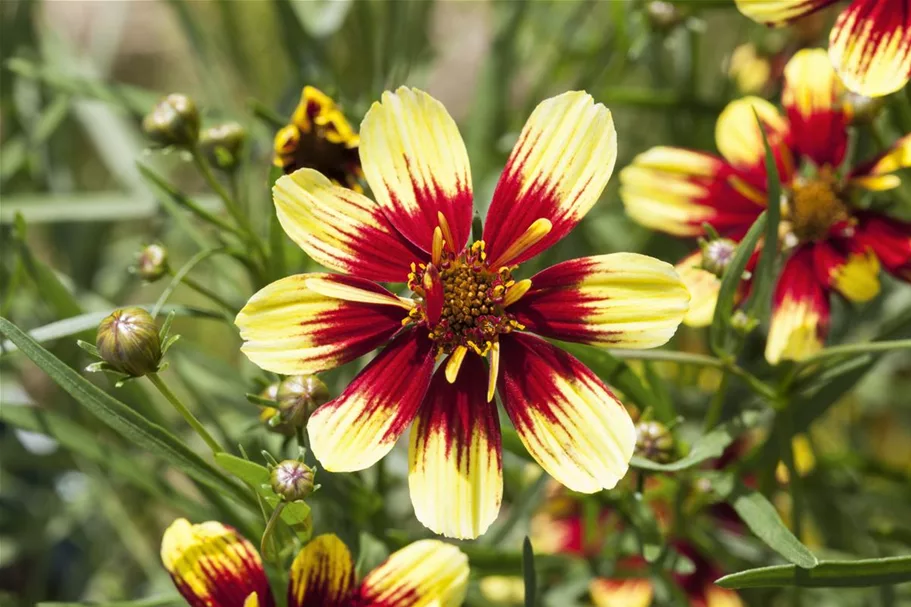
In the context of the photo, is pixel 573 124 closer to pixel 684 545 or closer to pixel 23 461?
pixel 684 545

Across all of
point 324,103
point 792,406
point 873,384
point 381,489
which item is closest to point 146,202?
point 324,103

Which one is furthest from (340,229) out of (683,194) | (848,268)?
(848,268)

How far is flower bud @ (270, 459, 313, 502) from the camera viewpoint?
693mm

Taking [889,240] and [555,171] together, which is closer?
[555,171]

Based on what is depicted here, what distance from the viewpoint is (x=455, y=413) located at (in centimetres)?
77

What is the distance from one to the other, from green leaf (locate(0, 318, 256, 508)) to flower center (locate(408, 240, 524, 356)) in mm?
197

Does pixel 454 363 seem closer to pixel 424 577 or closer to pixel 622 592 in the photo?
pixel 424 577

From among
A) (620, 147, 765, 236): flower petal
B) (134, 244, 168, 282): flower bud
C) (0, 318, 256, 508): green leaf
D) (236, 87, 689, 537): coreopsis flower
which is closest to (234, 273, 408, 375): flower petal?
(236, 87, 689, 537): coreopsis flower

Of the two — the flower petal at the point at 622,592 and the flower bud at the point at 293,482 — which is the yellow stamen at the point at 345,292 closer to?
the flower bud at the point at 293,482

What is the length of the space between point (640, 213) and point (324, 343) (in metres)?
0.37

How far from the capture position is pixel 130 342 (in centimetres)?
71

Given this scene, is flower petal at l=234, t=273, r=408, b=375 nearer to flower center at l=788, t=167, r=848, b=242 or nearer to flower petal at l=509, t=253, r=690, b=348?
flower petal at l=509, t=253, r=690, b=348

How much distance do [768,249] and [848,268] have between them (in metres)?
0.13

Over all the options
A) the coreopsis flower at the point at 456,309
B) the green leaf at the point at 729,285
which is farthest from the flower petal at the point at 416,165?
the green leaf at the point at 729,285
